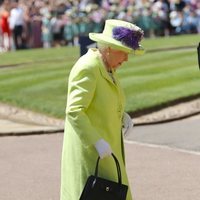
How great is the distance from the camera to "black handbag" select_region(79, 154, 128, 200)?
4973 millimetres

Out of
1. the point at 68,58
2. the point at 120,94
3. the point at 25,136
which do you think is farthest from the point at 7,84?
the point at 120,94

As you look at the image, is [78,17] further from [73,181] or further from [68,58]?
[73,181]

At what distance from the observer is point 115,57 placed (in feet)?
17.0

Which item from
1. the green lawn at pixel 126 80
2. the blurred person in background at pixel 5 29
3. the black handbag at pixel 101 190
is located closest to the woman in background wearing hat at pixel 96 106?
the black handbag at pixel 101 190

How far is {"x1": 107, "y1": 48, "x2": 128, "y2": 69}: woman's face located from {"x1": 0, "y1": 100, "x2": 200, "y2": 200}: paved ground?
8.45ft

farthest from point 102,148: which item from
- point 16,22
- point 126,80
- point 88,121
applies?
point 16,22

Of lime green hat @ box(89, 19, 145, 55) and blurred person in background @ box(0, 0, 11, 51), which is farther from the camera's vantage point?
blurred person in background @ box(0, 0, 11, 51)

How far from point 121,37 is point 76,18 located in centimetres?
2509

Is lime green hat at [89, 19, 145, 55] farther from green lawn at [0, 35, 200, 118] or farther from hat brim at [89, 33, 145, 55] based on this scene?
green lawn at [0, 35, 200, 118]

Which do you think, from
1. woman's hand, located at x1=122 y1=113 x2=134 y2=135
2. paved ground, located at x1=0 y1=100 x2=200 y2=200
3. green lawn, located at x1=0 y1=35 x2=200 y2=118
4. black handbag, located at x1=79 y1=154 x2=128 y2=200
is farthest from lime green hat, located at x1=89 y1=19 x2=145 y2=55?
green lawn, located at x1=0 y1=35 x2=200 y2=118

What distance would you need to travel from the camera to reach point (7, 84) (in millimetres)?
15898

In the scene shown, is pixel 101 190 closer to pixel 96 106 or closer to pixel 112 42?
pixel 96 106

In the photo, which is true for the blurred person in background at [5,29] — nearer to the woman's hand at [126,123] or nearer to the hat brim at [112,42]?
the woman's hand at [126,123]

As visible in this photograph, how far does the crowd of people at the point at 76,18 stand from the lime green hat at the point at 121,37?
2215cm
